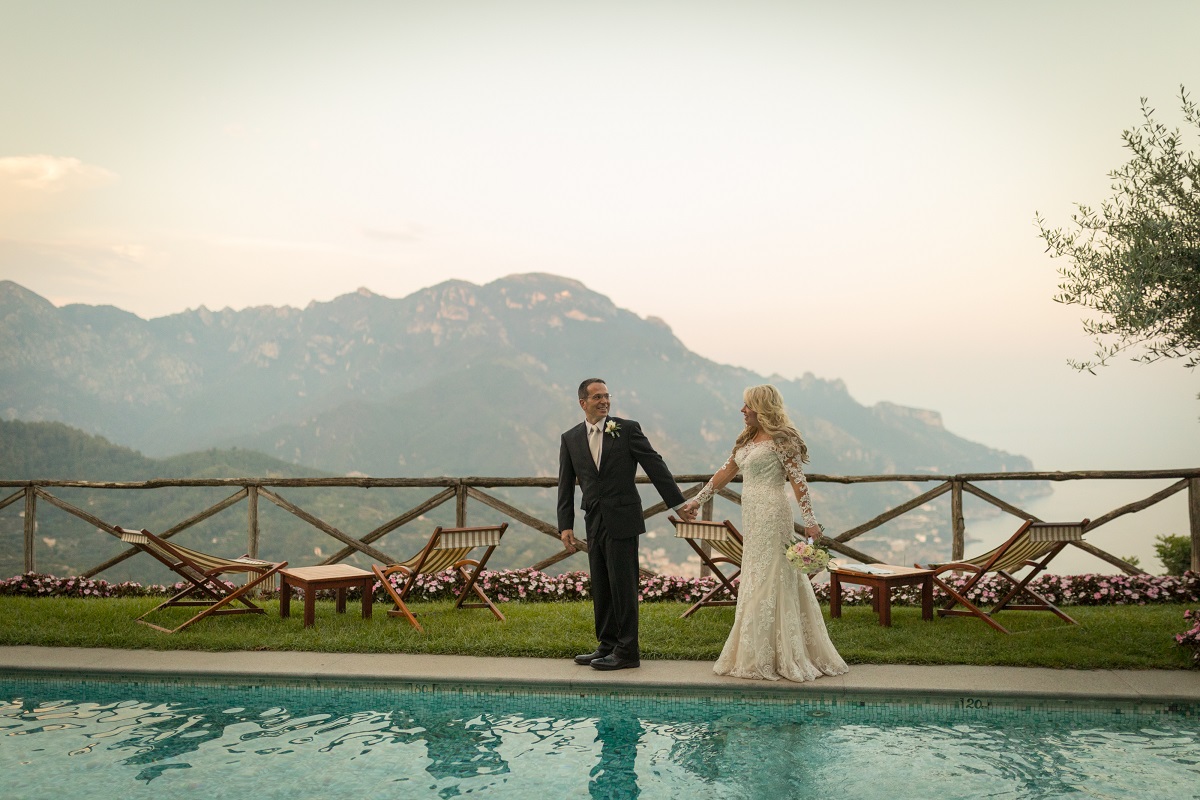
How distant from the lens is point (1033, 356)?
6481cm

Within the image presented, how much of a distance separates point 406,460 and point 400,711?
2891 inches

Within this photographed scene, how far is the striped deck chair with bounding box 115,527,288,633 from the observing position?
7125 mm

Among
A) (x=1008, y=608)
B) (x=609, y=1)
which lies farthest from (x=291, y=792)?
(x=609, y=1)

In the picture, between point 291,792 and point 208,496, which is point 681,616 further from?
point 208,496

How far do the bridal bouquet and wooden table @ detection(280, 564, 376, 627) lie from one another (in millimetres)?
3426

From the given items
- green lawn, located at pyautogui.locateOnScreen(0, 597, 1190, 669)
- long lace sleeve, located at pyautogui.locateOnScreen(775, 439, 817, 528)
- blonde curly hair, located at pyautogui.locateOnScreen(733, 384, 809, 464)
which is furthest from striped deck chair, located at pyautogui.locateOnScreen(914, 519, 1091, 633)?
blonde curly hair, located at pyautogui.locateOnScreen(733, 384, 809, 464)

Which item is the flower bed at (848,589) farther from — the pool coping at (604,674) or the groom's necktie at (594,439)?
the groom's necktie at (594,439)

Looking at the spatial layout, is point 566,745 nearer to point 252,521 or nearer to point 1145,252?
point 1145,252

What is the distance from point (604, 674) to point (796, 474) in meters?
1.67

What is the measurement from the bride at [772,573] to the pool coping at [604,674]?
14 cm

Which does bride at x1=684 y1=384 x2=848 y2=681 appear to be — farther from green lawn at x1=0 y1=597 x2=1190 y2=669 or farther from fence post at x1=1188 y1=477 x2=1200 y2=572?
fence post at x1=1188 y1=477 x2=1200 y2=572

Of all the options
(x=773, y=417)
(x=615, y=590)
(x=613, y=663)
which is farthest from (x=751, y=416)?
(x=613, y=663)

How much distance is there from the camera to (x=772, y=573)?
5.80 meters

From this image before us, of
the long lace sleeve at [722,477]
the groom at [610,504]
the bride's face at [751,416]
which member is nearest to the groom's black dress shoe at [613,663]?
the groom at [610,504]
